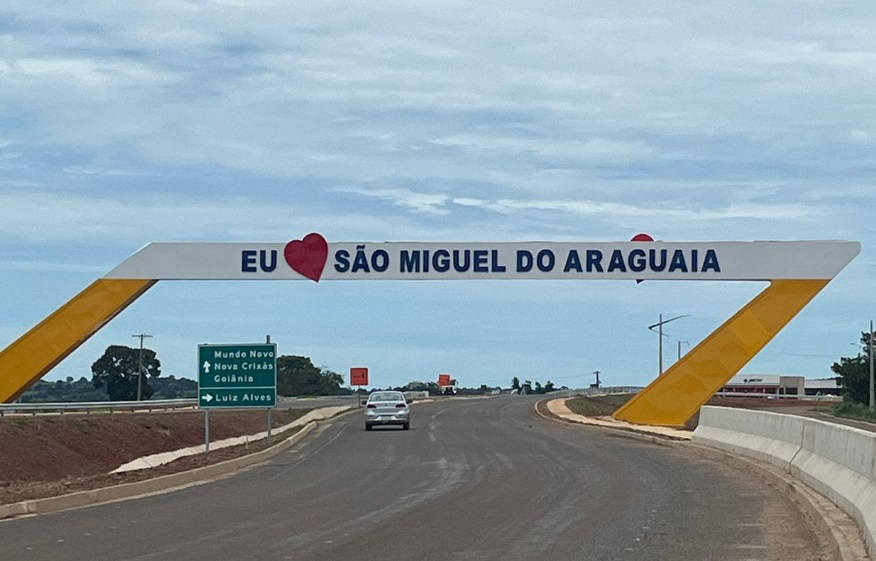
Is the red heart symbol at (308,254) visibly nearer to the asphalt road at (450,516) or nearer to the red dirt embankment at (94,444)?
the red dirt embankment at (94,444)

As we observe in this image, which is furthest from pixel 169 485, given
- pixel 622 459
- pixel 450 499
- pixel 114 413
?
pixel 114 413

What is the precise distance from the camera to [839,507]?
15.7 meters

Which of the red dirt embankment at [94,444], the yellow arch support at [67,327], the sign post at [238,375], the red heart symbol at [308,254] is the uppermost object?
the red heart symbol at [308,254]

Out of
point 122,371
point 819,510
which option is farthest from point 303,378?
point 819,510

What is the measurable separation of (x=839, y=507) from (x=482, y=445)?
2030cm

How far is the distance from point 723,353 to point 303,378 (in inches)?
4881

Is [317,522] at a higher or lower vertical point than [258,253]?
lower

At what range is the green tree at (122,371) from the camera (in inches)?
4313

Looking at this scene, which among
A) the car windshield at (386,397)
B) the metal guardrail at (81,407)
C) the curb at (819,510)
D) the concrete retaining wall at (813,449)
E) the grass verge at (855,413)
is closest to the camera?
the curb at (819,510)

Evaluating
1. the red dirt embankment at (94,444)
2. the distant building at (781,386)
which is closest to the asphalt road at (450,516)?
the red dirt embankment at (94,444)

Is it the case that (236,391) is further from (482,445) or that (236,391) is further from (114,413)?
(114,413)

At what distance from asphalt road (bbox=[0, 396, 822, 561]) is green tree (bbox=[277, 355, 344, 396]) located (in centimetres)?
13061

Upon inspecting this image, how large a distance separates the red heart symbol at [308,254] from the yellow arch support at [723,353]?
11.8 m

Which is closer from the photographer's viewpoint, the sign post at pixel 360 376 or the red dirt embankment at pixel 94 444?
the red dirt embankment at pixel 94 444
